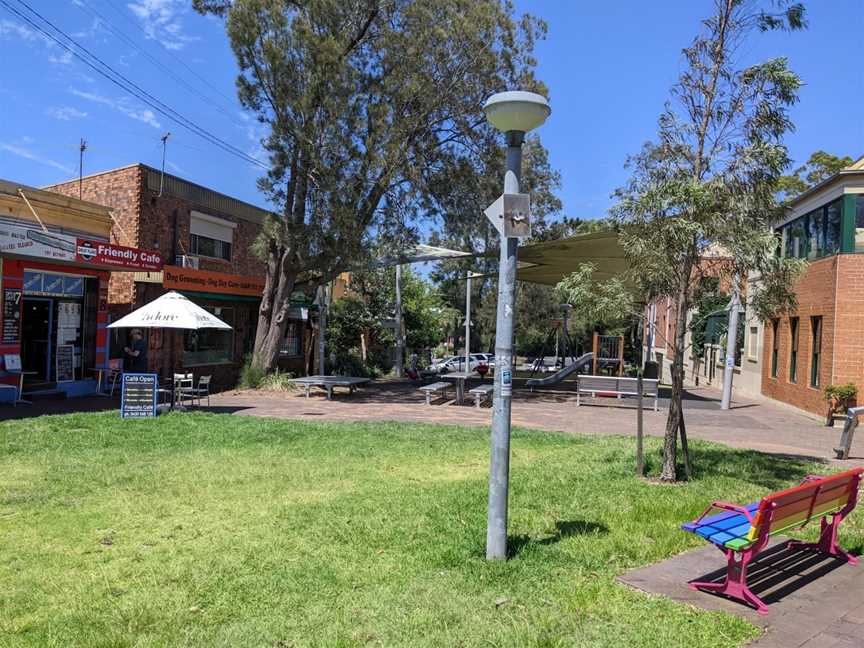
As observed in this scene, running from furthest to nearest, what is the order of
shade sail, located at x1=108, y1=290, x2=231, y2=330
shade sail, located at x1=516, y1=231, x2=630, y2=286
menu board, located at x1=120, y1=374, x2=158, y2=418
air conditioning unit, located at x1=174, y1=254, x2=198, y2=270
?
air conditioning unit, located at x1=174, y1=254, x2=198, y2=270, shade sail, located at x1=516, y1=231, x2=630, y2=286, shade sail, located at x1=108, y1=290, x2=231, y2=330, menu board, located at x1=120, y1=374, x2=158, y2=418

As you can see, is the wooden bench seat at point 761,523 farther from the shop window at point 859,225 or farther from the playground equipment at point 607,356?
the playground equipment at point 607,356

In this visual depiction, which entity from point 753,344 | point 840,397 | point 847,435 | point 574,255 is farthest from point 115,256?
point 753,344

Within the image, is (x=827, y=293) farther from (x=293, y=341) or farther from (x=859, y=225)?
(x=293, y=341)

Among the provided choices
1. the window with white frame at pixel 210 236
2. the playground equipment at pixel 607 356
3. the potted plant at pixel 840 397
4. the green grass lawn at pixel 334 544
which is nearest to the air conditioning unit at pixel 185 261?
the window with white frame at pixel 210 236

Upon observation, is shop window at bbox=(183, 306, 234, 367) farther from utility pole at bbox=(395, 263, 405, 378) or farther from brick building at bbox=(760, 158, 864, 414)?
brick building at bbox=(760, 158, 864, 414)

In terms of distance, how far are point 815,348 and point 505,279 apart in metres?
15.9

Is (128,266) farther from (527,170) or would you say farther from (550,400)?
A: (527,170)

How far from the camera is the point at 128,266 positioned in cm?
1517

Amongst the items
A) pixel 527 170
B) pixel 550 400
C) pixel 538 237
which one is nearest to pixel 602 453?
pixel 550 400

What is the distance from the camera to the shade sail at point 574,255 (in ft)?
50.6

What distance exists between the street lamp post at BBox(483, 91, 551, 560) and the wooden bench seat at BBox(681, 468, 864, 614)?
1.28m

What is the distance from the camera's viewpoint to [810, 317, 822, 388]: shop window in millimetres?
17328

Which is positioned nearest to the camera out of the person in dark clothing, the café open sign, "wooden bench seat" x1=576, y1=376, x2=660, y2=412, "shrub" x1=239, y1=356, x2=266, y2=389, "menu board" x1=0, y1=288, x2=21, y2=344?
the café open sign

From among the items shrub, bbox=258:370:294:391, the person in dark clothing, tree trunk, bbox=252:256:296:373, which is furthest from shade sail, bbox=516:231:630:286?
the person in dark clothing
